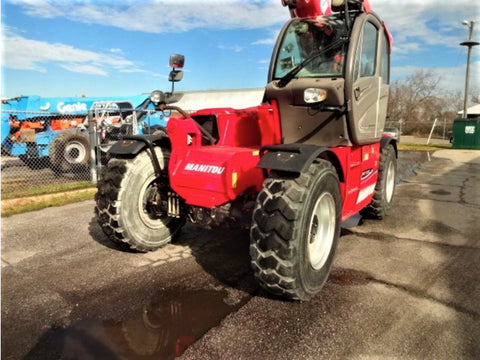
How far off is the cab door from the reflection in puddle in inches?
87.7

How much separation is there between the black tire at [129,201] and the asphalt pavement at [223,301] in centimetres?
28

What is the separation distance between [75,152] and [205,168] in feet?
27.8

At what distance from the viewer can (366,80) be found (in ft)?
14.2

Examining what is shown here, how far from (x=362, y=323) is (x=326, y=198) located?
1140 millimetres

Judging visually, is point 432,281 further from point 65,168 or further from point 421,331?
point 65,168

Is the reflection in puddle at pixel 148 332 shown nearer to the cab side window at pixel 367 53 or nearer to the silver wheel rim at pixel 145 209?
the silver wheel rim at pixel 145 209

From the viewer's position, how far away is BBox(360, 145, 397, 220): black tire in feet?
19.6

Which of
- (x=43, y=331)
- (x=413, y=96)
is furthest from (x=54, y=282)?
(x=413, y=96)

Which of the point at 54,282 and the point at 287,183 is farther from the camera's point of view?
the point at 54,282

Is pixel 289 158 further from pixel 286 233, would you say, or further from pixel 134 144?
pixel 134 144

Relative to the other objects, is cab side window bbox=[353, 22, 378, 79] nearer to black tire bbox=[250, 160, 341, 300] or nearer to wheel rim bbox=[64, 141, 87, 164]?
black tire bbox=[250, 160, 341, 300]

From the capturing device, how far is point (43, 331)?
304 centimetres

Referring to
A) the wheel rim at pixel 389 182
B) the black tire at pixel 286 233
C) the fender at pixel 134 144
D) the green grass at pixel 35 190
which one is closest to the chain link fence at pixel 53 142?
the green grass at pixel 35 190

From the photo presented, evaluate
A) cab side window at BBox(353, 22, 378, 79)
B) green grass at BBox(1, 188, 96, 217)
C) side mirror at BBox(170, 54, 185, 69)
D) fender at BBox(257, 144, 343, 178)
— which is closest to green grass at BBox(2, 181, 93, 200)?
green grass at BBox(1, 188, 96, 217)
